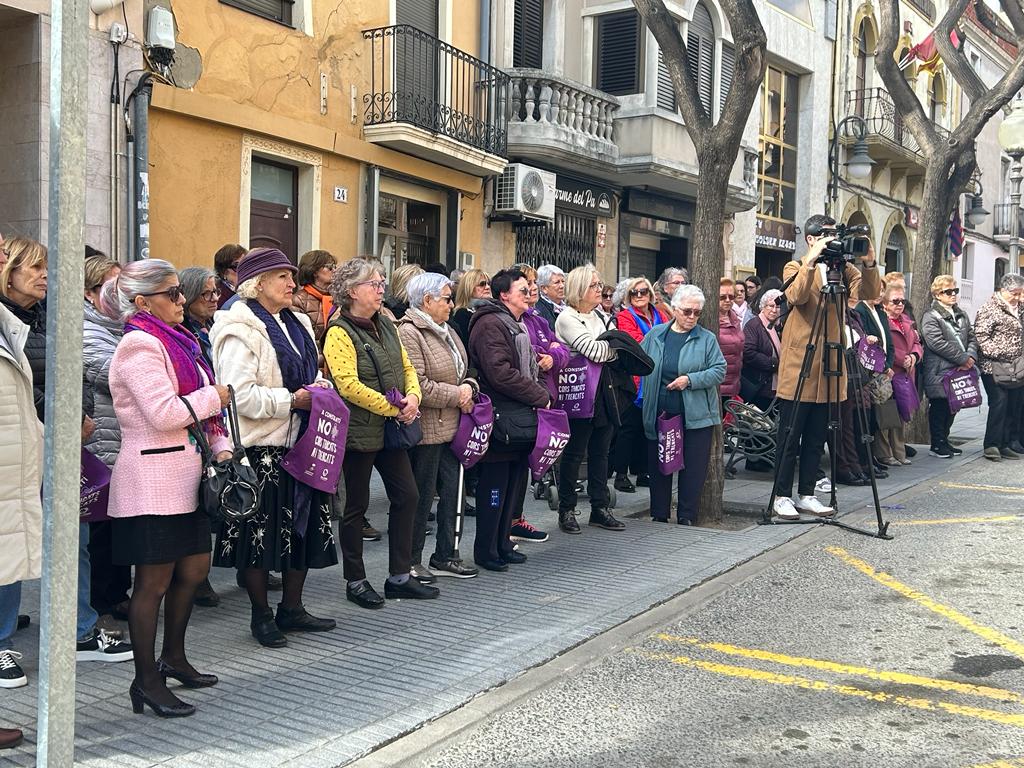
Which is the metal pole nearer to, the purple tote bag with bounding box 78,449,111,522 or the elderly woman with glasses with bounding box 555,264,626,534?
the purple tote bag with bounding box 78,449,111,522

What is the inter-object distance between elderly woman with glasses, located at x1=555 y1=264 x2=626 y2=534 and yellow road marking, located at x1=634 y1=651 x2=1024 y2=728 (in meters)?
2.75

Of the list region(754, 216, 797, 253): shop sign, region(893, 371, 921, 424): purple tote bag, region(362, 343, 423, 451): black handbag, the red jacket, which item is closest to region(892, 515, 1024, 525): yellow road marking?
the red jacket

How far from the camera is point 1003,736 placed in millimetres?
4129

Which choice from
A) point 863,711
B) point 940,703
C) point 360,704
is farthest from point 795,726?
point 360,704

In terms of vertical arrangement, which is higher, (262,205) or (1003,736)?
(262,205)

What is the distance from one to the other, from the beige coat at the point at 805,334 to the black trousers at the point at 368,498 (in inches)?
143

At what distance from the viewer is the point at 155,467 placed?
417 centimetres

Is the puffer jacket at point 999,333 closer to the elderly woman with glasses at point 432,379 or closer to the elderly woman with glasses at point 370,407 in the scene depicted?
the elderly woman with glasses at point 432,379

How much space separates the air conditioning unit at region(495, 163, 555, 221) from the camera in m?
15.8

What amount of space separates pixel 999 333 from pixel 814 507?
4926 millimetres

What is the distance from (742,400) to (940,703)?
6701mm

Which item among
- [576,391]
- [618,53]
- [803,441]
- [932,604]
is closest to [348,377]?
[576,391]

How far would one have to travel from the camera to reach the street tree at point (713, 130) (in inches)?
329

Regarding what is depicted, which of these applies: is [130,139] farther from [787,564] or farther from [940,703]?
[940,703]
